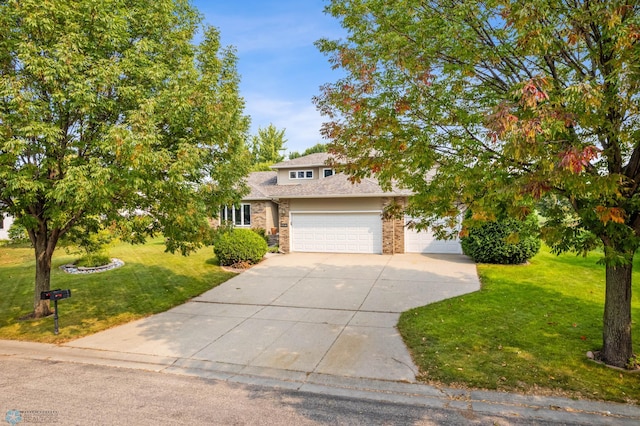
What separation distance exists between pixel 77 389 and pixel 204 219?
12.7 ft

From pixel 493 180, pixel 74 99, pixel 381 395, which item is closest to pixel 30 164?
pixel 74 99

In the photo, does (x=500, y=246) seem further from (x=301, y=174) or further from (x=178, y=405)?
(x=301, y=174)

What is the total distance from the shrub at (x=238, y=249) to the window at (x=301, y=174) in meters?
10.2

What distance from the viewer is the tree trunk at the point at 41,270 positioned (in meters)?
9.64

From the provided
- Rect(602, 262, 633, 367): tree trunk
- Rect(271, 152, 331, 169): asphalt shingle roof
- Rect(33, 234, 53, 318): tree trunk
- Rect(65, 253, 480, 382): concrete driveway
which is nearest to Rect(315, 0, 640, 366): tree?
Rect(602, 262, 633, 367): tree trunk

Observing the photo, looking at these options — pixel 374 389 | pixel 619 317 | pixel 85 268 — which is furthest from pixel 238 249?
pixel 619 317

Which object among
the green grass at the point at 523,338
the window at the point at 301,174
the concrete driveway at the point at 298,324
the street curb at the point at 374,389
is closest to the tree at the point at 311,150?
the window at the point at 301,174

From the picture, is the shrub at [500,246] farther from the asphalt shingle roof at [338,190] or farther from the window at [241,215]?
the window at [241,215]

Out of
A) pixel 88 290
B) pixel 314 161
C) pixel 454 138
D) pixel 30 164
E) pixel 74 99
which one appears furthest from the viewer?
pixel 314 161

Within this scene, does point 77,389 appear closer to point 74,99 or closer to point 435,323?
point 74,99

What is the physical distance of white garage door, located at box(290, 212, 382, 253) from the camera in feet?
60.6

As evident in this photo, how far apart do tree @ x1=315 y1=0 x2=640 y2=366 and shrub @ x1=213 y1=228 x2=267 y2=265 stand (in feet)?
31.3

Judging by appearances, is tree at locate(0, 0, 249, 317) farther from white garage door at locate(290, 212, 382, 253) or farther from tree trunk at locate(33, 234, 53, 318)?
white garage door at locate(290, 212, 382, 253)

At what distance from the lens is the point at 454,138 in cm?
560
